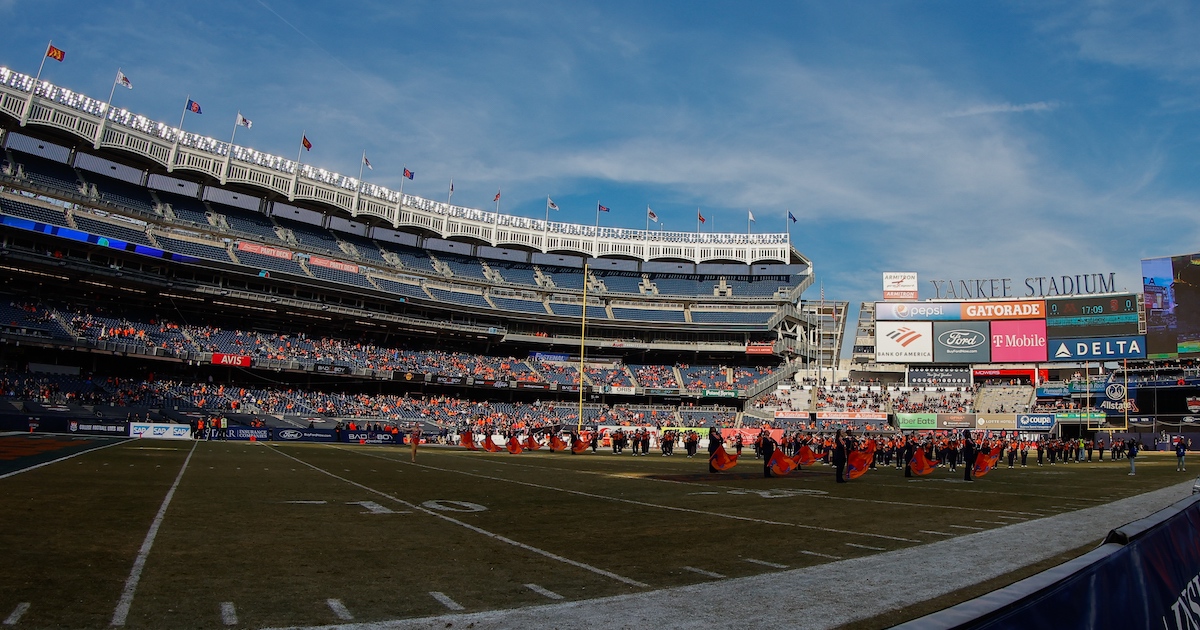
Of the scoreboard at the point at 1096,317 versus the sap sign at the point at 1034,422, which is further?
the scoreboard at the point at 1096,317

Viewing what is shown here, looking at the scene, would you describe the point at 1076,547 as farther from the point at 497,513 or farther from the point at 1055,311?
the point at 1055,311

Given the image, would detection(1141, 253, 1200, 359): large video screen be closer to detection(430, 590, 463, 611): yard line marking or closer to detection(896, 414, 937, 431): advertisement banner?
detection(896, 414, 937, 431): advertisement banner

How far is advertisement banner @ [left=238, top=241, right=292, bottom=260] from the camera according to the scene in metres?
69.6

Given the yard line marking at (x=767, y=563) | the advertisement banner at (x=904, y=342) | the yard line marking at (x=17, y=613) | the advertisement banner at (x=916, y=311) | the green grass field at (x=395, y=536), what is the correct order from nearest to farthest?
the yard line marking at (x=17, y=613), the green grass field at (x=395, y=536), the yard line marking at (x=767, y=563), the advertisement banner at (x=916, y=311), the advertisement banner at (x=904, y=342)

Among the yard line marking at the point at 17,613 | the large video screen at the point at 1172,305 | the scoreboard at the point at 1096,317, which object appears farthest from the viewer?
the scoreboard at the point at 1096,317

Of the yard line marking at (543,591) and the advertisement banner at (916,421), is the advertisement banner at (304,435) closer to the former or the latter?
the yard line marking at (543,591)

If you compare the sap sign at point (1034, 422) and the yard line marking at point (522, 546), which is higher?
the sap sign at point (1034, 422)

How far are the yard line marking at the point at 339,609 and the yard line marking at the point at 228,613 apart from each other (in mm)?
786

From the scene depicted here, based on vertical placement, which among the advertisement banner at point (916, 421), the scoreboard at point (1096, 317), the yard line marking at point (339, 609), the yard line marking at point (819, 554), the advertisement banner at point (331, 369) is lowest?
the yard line marking at point (339, 609)

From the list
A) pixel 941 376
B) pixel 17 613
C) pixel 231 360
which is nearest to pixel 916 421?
pixel 941 376

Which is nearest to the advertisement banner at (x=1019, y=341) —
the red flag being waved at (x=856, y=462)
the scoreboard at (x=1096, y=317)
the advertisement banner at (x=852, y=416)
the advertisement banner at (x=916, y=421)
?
the scoreboard at (x=1096, y=317)

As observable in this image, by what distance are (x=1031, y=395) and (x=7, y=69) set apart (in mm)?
103599

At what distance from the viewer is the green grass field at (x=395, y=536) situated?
6957mm

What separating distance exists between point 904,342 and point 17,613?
308ft
